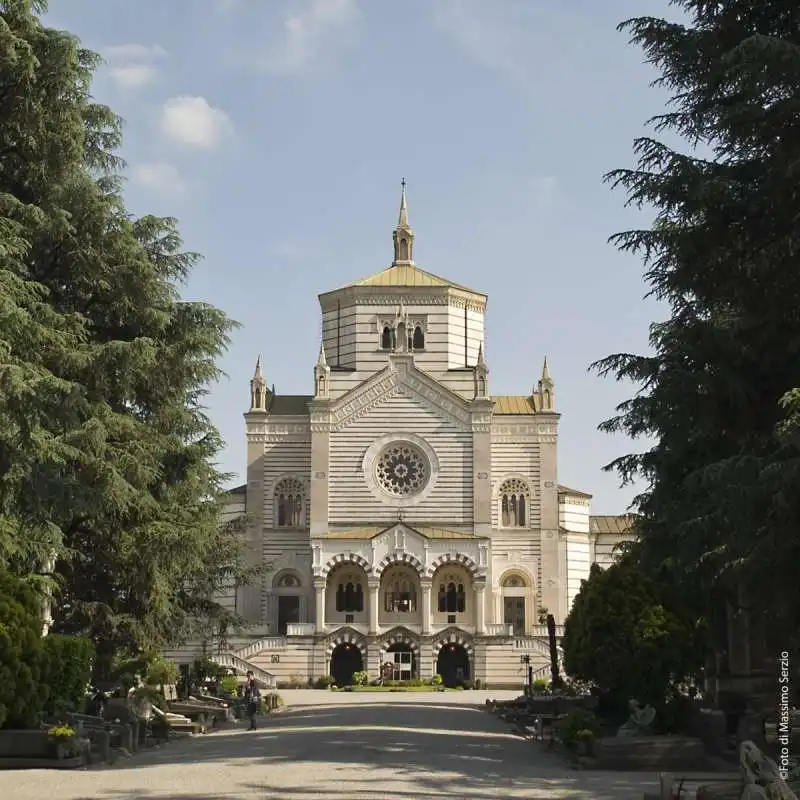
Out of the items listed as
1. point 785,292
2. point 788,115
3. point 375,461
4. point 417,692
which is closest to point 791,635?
point 785,292

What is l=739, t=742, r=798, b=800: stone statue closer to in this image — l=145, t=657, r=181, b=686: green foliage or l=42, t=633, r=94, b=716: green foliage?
l=42, t=633, r=94, b=716: green foliage

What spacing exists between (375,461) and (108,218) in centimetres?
3505

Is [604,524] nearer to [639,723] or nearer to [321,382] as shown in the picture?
[321,382]

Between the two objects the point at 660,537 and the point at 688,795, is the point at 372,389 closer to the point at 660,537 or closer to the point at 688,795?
the point at 660,537

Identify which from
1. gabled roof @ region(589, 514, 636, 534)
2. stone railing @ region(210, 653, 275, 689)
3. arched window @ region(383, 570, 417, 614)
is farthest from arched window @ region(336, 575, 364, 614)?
gabled roof @ region(589, 514, 636, 534)

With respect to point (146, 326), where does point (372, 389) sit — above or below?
above

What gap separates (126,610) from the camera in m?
25.8

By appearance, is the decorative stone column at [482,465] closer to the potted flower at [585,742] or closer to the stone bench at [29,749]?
the potted flower at [585,742]

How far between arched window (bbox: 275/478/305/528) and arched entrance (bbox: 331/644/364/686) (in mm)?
6810

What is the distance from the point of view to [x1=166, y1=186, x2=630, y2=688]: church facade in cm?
5366

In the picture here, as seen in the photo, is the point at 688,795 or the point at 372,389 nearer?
the point at 688,795

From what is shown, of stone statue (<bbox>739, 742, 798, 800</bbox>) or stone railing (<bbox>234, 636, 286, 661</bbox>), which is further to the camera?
stone railing (<bbox>234, 636, 286, 661</bbox>)

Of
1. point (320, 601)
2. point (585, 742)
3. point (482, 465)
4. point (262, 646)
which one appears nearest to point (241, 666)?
point (262, 646)

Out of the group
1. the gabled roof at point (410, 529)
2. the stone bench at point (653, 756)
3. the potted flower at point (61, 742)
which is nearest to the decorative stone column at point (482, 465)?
the gabled roof at point (410, 529)
